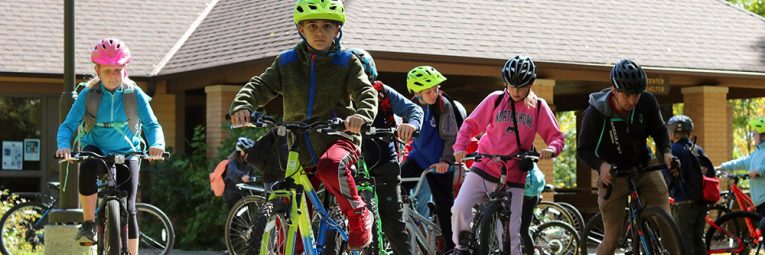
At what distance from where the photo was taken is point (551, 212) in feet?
47.2

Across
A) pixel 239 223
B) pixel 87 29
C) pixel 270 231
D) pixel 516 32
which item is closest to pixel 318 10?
pixel 270 231

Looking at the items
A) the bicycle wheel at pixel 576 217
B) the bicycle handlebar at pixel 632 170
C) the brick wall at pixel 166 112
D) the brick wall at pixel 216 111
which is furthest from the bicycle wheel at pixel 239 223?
the brick wall at pixel 166 112

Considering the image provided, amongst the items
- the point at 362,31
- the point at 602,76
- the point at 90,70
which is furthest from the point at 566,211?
the point at 90,70

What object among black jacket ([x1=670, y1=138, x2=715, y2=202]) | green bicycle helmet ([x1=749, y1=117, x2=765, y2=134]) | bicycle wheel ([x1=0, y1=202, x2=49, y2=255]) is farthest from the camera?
bicycle wheel ([x1=0, y1=202, x2=49, y2=255])

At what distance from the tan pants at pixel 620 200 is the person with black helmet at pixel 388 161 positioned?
1.34 m

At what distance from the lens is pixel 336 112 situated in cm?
724

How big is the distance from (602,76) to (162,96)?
6.99 m

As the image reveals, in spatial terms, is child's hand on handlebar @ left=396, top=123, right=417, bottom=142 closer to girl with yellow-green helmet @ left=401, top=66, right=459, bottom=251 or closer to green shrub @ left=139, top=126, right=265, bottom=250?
girl with yellow-green helmet @ left=401, top=66, right=459, bottom=251

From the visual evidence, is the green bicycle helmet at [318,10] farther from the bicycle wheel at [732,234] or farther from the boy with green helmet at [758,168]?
the boy with green helmet at [758,168]

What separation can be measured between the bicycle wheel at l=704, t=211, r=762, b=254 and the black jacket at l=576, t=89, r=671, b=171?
4.22m

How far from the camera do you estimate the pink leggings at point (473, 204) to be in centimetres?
919

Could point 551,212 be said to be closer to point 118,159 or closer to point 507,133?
point 507,133

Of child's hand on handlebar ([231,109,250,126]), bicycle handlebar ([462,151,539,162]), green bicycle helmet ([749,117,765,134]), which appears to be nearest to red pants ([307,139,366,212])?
child's hand on handlebar ([231,109,250,126])

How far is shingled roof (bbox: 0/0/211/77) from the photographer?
776 inches
